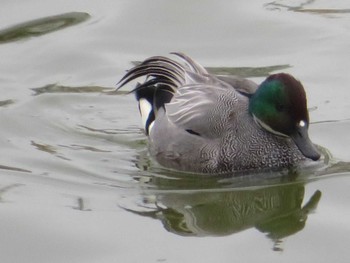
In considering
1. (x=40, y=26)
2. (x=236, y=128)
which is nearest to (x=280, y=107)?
(x=236, y=128)

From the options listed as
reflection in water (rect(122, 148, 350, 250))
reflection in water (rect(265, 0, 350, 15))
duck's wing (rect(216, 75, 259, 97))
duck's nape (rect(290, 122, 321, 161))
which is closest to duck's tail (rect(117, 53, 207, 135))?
duck's wing (rect(216, 75, 259, 97))

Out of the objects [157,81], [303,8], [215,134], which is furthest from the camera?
[303,8]

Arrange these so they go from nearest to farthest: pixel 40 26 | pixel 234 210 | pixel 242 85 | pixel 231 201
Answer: pixel 234 210 → pixel 231 201 → pixel 242 85 → pixel 40 26

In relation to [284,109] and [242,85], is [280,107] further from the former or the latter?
[242,85]

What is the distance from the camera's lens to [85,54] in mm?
12164

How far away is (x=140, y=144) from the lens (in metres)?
10.5

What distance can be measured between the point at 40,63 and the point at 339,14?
2.90 m

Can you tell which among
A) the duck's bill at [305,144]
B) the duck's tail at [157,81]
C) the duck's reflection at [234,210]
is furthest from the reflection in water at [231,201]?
the duck's tail at [157,81]

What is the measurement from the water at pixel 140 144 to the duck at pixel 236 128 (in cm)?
15

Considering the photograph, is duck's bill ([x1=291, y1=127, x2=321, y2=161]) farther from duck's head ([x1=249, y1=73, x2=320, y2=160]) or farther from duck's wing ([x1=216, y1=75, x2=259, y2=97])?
duck's wing ([x1=216, y1=75, x2=259, y2=97])

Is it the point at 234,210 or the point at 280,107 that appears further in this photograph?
the point at 280,107

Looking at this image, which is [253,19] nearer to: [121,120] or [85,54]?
[85,54]

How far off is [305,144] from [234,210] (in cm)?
75

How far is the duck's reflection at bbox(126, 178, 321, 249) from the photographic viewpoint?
28.8 ft
